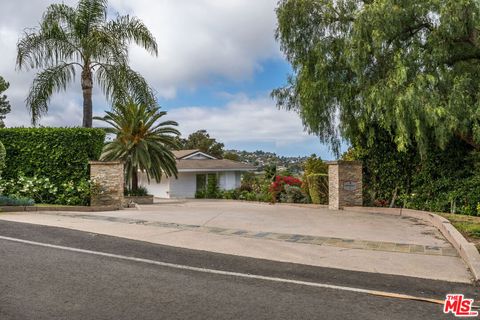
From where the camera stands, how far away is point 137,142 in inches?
986

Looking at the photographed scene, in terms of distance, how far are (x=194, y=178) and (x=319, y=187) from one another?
19115mm

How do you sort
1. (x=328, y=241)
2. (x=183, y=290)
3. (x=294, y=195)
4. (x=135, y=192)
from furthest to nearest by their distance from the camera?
(x=135, y=192) < (x=294, y=195) < (x=328, y=241) < (x=183, y=290)

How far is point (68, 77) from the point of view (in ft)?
61.6

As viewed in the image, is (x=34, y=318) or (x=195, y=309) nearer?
(x=34, y=318)

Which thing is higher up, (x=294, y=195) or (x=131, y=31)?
(x=131, y=31)

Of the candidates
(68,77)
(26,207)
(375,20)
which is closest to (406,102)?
(375,20)

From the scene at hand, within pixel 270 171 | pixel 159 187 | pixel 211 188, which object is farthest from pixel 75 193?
pixel 159 187

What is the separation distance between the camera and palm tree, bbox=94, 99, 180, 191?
80.7ft

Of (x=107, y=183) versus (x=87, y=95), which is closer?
(x=107, y=183)

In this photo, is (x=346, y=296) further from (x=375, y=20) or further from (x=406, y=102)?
(x=375, y=20)

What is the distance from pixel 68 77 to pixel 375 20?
13.1 meters

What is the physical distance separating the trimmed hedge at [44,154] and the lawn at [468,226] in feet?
39.2

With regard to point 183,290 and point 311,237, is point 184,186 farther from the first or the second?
point 183,290

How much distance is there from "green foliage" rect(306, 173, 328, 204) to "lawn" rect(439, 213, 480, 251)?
6.85 m
